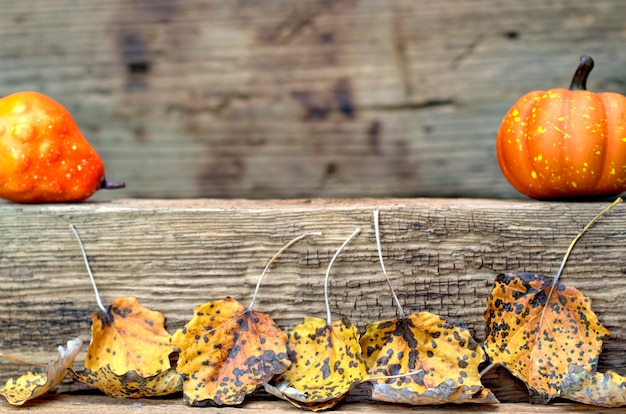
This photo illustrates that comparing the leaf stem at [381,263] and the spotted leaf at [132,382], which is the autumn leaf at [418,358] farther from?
the spotted leaf at [132,382]

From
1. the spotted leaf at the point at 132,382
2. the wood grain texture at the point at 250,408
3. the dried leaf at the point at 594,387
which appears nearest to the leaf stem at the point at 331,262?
the wood grain texture at the point at 250,408

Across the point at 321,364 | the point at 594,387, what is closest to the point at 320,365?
the point at 321,364

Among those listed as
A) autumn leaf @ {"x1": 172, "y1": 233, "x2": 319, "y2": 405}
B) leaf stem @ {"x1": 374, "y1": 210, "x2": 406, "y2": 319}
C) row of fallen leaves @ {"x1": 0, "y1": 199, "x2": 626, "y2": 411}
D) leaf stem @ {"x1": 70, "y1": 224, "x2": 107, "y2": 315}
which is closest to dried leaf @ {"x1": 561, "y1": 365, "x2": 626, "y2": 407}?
row of fallen leaves @ {"x1": 0, "y1": 199, "x2": 626, "y2": 411}

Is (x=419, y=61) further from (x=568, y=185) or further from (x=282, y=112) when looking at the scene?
(x=568, y=185)

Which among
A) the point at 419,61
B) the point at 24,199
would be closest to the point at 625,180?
the point at 419,61

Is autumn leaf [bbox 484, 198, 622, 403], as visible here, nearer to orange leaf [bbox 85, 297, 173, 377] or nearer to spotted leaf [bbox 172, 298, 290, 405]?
spotted leaf [bbox 172, 298, 290, 405]

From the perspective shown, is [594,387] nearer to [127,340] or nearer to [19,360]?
[127,340]
